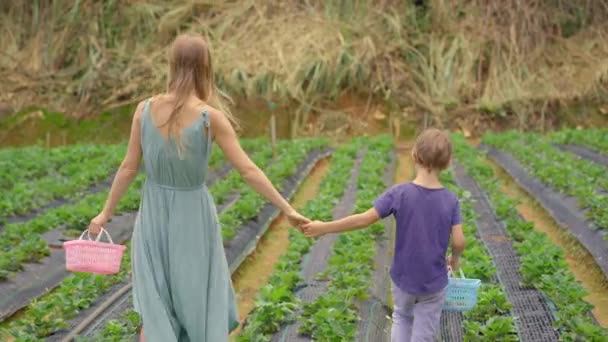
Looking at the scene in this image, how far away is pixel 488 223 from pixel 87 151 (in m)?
8.53

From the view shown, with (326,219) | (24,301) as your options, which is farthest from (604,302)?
(24,301)

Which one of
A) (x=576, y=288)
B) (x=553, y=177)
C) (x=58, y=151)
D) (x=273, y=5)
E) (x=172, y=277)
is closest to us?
(x=172, y=277)

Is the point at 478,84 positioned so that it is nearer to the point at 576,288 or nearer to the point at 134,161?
the point at 576,288

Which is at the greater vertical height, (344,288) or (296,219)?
(296,219)

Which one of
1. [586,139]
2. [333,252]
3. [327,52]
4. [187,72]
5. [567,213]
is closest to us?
[187,72]

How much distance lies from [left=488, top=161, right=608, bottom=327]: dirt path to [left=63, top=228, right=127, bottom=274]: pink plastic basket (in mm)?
3677


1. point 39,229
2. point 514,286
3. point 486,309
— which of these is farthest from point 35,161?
point 486,309

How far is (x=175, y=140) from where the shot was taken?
3469 millimetres

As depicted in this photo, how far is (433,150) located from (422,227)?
361mm

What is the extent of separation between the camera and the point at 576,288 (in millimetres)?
5105

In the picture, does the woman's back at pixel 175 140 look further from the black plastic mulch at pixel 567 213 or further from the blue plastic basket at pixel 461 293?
the black plastic mulch at pixel 567 213

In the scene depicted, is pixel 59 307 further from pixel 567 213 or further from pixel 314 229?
pixel 567 213

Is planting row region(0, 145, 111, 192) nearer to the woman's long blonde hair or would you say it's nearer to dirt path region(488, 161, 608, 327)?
dirt path region(488, 161, 608, 327)

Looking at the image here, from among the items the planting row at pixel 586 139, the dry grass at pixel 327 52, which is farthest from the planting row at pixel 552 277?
the dry grass at pixel 327 52
